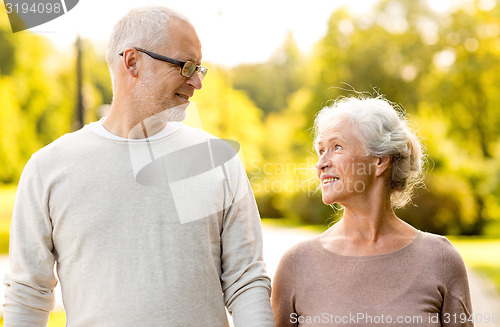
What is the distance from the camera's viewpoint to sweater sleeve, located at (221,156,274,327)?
1.91m

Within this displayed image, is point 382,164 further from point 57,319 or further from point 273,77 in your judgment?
point 273,77

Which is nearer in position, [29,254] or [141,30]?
[29,254]

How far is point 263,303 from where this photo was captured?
1912 mm

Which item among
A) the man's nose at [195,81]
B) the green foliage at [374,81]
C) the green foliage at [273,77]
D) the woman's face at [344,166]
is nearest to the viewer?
the man's nose at [195,81]

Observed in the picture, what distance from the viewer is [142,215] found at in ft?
6.08

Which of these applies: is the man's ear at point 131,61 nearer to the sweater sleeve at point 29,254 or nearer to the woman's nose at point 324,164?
the sweater sleeve at point 29,254

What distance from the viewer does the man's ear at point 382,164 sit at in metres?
2.12

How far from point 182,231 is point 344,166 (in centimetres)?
59

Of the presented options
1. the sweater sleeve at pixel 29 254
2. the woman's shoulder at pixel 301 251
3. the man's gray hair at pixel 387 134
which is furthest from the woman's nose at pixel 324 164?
the sweater sleeve at pixel 29 254

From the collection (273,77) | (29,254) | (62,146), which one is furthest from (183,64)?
(273,77)

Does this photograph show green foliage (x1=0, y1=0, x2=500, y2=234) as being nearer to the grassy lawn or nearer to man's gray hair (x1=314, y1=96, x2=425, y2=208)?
the grassy lawn

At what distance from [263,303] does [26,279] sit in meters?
0.71

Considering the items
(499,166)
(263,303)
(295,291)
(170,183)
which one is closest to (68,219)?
(170,183)

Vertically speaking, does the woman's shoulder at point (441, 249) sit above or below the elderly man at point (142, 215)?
below
